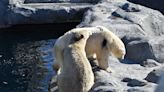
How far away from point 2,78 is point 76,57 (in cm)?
271

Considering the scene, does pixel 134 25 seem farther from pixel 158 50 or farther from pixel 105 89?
pixel 105 89

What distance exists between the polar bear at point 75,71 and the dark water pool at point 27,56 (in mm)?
1728

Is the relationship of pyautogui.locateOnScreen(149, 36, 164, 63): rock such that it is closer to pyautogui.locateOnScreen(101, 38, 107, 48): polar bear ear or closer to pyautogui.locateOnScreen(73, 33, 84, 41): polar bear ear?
pyautogui.locateOnScreen(101, 38, 107, 48): polar bear ear

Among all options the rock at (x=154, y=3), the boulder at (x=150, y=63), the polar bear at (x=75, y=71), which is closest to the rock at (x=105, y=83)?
the polar bear at (x=75, y=71)

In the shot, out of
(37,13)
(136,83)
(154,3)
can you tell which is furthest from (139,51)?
(154,3)

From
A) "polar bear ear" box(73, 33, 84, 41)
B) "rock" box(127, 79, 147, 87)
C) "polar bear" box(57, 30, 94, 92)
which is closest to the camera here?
"rock" box(127, 79, 147, 87)

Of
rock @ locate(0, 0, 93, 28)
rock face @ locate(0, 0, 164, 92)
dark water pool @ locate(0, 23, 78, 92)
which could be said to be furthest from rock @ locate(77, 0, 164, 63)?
dark water pool @ locate(0, 23, 78, 92)

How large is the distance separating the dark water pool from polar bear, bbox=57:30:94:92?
1.73 meters

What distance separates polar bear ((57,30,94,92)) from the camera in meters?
4.17

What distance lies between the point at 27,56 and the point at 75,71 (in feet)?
11.2

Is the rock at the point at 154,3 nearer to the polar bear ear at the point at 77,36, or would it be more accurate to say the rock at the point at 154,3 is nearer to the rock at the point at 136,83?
the polar bear ear at the point at 77,36

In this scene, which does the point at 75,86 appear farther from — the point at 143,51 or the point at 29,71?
the point at 29,71

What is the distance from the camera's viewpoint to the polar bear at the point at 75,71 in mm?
4172

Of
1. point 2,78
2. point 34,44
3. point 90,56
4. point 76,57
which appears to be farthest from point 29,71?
point 76,57
